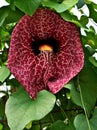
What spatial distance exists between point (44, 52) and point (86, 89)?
0.11 metres

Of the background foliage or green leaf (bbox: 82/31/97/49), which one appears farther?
green leaf (bbox: 82/31/97/49)

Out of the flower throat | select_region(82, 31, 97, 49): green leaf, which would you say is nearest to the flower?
the flower throat

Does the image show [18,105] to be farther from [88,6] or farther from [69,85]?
[88,6]

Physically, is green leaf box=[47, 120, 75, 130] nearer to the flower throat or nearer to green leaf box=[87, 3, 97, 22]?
the flower throat

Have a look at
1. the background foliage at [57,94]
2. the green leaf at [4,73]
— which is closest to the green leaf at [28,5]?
the background foliage at [57,94]

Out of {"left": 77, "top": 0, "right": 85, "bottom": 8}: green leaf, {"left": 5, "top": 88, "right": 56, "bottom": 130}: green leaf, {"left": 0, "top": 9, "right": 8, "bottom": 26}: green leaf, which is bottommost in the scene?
{"left": 5, "top": 88, "right": 56, "bottom": 130}: green leaf

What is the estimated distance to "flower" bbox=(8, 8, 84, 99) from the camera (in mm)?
644

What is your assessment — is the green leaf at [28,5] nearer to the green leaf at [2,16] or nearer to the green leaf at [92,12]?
the green leaf at [2,16]

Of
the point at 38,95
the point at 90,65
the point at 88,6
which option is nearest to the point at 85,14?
the point at 88,6

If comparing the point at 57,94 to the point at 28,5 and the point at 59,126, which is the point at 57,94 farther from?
the point at 28,5

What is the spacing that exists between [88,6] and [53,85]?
228 millimetres

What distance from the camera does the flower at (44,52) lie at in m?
0.64

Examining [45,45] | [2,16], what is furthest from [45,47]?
[2,16]

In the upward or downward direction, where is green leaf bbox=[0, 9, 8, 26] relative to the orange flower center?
upward
